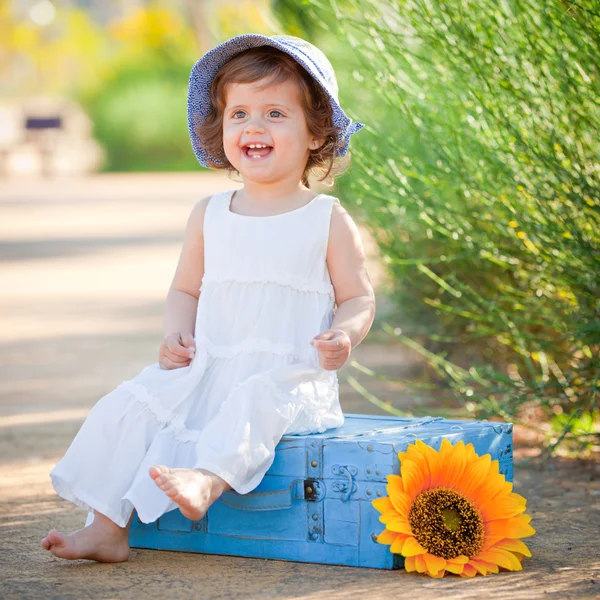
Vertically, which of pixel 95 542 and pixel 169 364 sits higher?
pixel 169 364

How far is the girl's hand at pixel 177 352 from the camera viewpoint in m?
3.15

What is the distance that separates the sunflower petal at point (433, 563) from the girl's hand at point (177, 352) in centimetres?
80

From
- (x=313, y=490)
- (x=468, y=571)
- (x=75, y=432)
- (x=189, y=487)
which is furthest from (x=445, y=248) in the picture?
(x=189, y=487)

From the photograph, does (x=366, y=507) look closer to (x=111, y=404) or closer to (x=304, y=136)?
(x=111, y=404)

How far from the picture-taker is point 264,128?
3172mm

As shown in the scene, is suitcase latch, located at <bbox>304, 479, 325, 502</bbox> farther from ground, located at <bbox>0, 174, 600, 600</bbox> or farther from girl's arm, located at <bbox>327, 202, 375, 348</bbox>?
girl's arm, located at <bbox>327, 202, 375, 348</bbox>

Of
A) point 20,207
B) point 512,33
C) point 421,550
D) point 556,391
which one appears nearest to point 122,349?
point 556,391

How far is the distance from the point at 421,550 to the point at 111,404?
2.78ft

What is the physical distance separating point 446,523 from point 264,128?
111 centimetres

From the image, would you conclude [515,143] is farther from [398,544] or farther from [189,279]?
[398,544]

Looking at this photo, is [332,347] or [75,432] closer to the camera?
[332,347]

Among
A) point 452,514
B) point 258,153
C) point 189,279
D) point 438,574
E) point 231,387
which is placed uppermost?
point 258,153

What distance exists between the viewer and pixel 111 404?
3.04 metres

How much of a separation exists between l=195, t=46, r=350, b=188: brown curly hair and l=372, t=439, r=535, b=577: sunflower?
90cm
